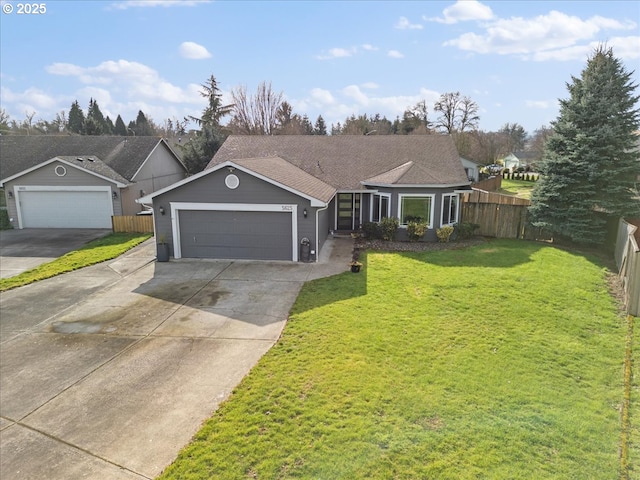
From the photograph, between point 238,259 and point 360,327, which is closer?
point 360,327

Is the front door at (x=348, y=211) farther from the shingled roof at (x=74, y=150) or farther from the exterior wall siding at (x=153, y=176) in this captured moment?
the shingled roof at (x=74, y=150)

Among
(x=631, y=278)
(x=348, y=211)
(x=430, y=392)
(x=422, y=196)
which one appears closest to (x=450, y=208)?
(x=422, y=196)

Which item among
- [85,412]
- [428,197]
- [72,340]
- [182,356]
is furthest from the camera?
[428,197]

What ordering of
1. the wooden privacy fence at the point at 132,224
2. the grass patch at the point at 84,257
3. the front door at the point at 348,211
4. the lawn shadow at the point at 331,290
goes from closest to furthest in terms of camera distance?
the lawn shadow at the point at 331,290 → the grass patch at the point at 84,257 → the front door at the point at 348,211 → the wooden privacy fence at the point at 132,224

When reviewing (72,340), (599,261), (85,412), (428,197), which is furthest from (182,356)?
(599,261)

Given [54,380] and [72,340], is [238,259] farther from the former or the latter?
[54,380]

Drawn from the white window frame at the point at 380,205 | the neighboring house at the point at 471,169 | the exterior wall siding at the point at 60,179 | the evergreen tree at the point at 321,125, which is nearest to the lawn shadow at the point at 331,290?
the white window frame at the point at 380,205

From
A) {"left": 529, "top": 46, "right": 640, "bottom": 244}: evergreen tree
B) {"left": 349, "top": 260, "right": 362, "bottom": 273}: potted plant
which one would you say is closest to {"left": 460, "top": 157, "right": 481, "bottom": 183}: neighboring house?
{"left": 529, "top": 46, "right": 640, "bottom": 244}: evergreen tree
